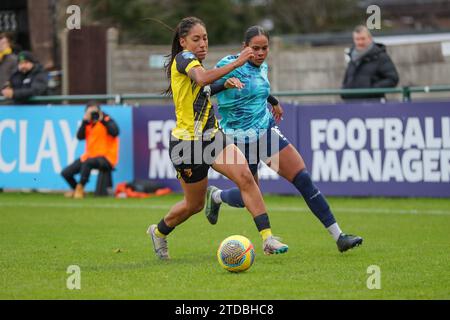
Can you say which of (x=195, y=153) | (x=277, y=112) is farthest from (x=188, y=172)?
(x=277, y=112)

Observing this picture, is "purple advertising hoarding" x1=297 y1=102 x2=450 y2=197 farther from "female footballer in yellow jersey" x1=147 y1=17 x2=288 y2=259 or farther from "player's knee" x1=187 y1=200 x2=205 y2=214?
"player's knee" x1=187 y1=200 x2=205 y2=214

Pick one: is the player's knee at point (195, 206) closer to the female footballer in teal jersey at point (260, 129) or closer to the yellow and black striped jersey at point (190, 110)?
the yellow and black striped jersey at point (190, 110)

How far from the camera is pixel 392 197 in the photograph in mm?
15320

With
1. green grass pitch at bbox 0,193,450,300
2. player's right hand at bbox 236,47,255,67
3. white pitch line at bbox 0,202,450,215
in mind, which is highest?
player's right hand at bbox 236,47,255,67

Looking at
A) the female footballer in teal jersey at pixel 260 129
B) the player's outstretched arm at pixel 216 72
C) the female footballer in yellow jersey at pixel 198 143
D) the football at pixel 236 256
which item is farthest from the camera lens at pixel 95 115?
the football at pixel 236 256

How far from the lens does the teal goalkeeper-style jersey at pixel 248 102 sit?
9.98 metres

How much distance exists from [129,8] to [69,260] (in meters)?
30.0

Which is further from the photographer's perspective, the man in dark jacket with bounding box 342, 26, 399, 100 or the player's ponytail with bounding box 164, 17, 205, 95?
the man in dark jacket with bounding box 342, 26, 399, 100

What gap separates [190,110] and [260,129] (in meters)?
1.10

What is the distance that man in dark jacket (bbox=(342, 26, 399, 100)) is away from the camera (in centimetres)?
1576

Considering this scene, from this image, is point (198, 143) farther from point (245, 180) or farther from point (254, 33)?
point (254, 33)

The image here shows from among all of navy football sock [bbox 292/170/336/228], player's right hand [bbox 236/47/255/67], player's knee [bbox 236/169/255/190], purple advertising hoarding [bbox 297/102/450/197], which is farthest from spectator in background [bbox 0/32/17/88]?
player's right hand [bbox 236/47/255/67]

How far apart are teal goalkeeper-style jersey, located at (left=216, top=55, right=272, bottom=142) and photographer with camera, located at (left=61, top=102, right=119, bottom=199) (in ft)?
21.8
